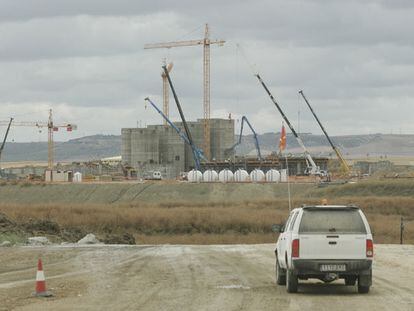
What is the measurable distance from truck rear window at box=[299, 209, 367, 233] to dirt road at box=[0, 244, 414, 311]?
1.42 metres

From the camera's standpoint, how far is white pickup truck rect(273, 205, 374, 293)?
61.1 ft

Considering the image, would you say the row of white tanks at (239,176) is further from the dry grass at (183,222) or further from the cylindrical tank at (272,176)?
the dry grass at (183,222)

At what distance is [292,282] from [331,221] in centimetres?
157

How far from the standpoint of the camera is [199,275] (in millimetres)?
24094

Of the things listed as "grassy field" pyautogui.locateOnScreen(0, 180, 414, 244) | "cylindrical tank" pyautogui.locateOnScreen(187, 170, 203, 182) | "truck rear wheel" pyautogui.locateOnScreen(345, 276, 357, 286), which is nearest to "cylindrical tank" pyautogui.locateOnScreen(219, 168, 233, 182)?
"cylindrical tank" pyautogui.locateOnScreen(187, 170, 203, 182)

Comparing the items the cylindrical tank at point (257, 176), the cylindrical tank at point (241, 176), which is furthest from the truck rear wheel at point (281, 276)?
→ the cylindrical tank at point (257, 176)

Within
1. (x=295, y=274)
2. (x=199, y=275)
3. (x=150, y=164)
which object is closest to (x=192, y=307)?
(x=295, y=274)

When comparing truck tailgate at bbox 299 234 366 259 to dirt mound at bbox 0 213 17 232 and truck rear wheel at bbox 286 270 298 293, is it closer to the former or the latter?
truck rear wheel at bbox 286 270 298 293

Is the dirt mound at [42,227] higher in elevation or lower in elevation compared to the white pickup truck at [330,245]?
lower

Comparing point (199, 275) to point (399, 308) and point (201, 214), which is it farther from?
point (201, 214)

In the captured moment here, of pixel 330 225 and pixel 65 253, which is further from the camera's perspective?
pixel 65 253

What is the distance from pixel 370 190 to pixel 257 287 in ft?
292

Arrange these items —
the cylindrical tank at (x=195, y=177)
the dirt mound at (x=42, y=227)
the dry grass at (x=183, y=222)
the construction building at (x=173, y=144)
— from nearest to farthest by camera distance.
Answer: the dirt mound at (x=42, y=227), the dry grass at (x=183, y=222), the cylindrical tank at (x=195, y=177), the construction building at (x=173, y=144)

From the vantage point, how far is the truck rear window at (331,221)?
18859 mm
